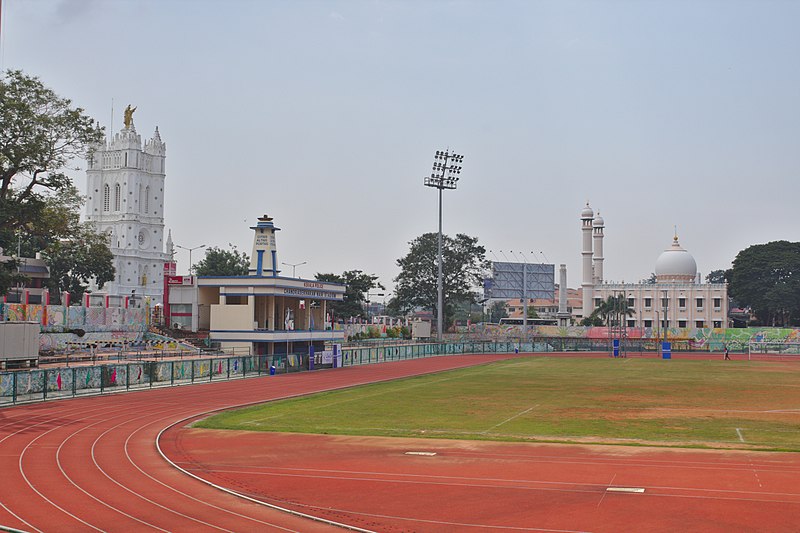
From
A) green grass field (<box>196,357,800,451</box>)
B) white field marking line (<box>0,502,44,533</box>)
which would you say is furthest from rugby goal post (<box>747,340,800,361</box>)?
white field marking line (<box>0,502,44,533</box>)

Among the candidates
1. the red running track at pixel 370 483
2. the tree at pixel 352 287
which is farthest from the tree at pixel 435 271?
the red running track at pixel 370 483

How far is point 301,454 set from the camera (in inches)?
986

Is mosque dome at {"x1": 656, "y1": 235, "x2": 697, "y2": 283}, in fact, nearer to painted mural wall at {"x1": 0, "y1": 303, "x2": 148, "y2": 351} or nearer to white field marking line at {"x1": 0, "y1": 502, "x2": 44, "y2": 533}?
painted mural wall at {"x1": 0, "y1": 303, "x2": 148, "y2": 351}

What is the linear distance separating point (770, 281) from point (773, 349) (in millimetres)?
40982

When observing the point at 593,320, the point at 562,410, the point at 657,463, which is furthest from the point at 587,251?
the point at 657,463

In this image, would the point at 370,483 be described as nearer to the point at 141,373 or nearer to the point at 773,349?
the point at 141,373

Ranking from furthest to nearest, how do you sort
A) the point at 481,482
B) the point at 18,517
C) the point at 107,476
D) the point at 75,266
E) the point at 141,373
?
the point at 75,266 → the point at 141,373 → the point at 107,476 → the point at 481,482 → the point at 18,517

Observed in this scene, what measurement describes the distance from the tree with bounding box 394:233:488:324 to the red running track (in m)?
96.1

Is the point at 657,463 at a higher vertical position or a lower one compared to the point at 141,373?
lower

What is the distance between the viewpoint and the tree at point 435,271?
4921 inches

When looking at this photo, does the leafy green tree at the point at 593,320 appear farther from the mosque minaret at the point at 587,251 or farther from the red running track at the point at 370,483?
the red running track at the point at 370,483

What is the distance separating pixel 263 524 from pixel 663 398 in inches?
1233

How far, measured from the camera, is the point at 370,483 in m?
20.6

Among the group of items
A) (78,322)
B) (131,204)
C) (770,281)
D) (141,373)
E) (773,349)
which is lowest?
(773,349)
